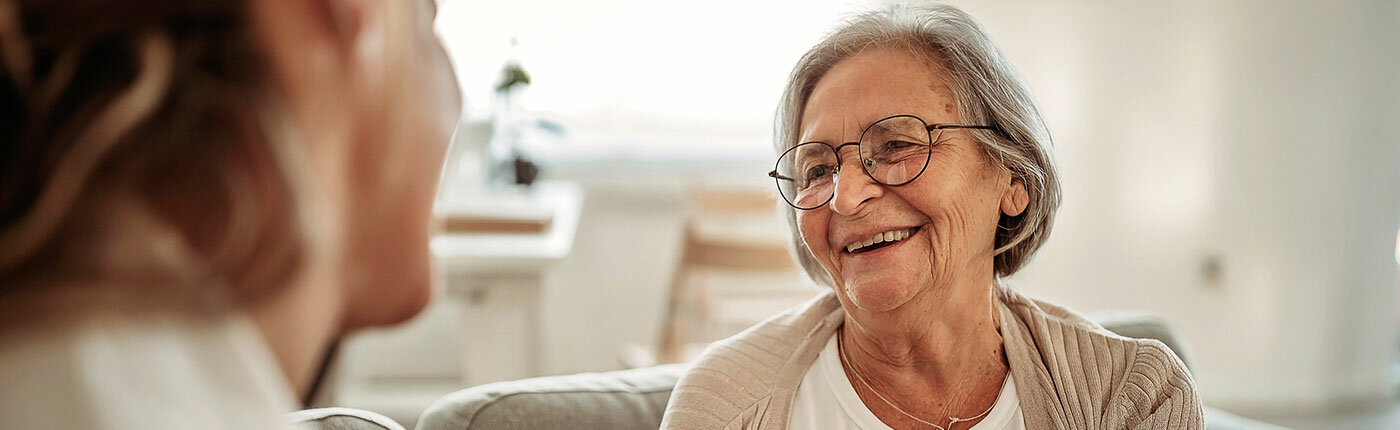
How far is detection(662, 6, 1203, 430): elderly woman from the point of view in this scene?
142 centimetres

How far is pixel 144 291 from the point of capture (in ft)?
1.44

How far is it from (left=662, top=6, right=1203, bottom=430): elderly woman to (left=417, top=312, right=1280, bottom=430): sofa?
12 cm

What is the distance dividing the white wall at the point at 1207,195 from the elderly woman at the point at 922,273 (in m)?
2.95

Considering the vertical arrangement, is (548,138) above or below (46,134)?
below

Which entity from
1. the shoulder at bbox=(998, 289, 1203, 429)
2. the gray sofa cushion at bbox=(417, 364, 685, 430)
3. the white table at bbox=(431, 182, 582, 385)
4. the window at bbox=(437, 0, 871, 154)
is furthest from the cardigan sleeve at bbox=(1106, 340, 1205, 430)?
the window at bbox=(437, 0, 871, 154)

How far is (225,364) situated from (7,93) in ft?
0.45

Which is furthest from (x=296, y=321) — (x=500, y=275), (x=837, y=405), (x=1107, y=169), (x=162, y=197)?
(x=1107, y=169)

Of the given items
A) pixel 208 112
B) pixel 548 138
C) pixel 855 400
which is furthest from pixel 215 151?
pixel 548 138

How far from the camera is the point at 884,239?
4.75 feet

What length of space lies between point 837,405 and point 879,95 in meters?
0.42

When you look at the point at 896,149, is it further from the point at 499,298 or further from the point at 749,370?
the point at 499,298

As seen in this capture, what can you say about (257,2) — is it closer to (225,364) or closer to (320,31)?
(320,31)

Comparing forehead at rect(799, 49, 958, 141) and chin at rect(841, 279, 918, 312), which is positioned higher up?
forehead at rect(799, 49, 958, 141)

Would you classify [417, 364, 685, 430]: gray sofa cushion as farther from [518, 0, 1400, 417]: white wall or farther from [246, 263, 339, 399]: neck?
[518, 0, 1400, 417]: white wall
